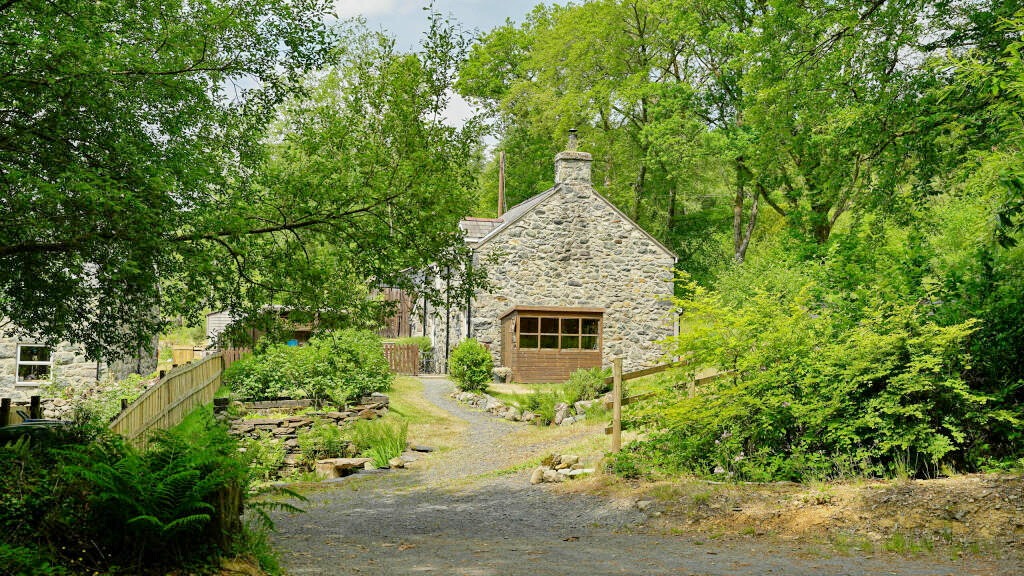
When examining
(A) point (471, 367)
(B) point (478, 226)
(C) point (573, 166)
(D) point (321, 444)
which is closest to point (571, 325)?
(A) point (471, 367)

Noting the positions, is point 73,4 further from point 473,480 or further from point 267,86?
point 473,480

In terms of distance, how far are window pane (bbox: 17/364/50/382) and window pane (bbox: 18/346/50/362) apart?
7.3 inches

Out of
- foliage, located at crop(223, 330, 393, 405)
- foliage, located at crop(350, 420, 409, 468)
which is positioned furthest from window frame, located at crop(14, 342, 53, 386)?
foliage, located at crop(350, 420, 409, 468)

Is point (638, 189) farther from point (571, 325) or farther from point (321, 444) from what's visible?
point (321, 444)

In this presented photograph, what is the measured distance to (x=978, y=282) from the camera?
30.5ft

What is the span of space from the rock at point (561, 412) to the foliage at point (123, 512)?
37.8 ft

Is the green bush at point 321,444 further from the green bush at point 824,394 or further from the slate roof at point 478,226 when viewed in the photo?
the slate roof at point 478,226

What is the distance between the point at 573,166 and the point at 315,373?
39.1 feet

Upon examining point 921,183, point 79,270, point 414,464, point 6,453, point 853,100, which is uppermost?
point 853,100

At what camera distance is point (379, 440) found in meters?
14.4

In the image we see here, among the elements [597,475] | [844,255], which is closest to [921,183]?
[844,255]

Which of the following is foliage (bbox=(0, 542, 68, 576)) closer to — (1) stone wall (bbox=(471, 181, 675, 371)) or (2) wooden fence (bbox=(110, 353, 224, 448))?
(2) wooden fence (bbox=(110, 353, 224, 448))

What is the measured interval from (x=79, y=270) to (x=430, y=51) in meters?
4.82

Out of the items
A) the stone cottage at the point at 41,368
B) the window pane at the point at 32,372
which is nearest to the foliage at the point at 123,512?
the stone cottage at the point at 41,368
